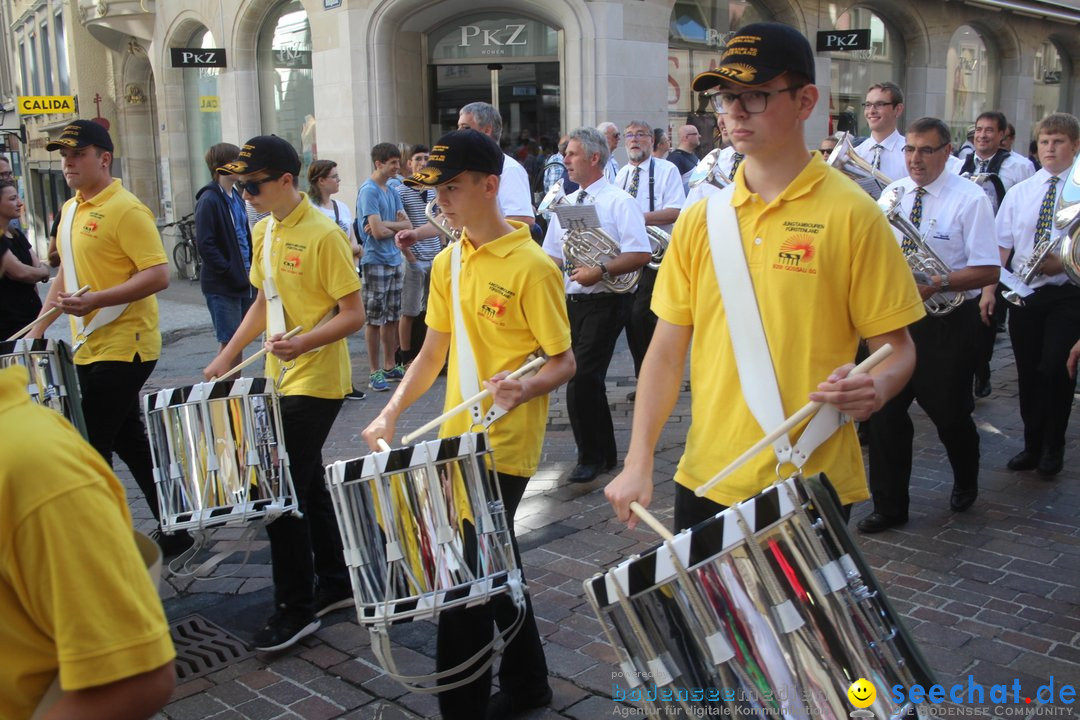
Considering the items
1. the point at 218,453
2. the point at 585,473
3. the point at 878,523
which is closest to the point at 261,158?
the point at 218,453

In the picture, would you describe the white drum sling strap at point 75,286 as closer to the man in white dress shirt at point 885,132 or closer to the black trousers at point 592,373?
the black trousers at point 592,373

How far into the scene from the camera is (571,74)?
14.9m

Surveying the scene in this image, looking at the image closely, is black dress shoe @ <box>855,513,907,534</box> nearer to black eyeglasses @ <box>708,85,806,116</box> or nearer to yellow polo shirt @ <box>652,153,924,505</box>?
yellow polo shirt @ <box>652,153,924,505</box>

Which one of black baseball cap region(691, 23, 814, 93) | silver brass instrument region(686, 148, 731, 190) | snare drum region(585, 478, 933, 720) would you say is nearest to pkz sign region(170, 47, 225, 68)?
silver brass instrument region(686, 148, 731, 190)

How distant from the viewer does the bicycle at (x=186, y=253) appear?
1864 centimetres

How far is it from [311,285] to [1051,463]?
15.0 ft

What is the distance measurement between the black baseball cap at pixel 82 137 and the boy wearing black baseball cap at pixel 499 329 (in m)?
2.55

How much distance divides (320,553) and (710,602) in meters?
2.99

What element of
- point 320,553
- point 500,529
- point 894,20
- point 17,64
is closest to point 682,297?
point 500,529

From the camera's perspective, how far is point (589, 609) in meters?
4.45

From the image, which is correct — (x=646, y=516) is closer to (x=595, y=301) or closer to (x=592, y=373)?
(x=592, y=373)

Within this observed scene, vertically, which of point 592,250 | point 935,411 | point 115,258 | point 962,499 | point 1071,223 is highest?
point 1071,223

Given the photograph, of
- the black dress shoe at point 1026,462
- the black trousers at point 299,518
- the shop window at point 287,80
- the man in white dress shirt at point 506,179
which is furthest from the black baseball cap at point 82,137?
the shop window at point 287,80

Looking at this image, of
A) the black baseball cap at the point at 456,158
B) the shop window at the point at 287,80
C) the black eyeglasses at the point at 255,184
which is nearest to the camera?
the black baseball cap at the point at 456,158
